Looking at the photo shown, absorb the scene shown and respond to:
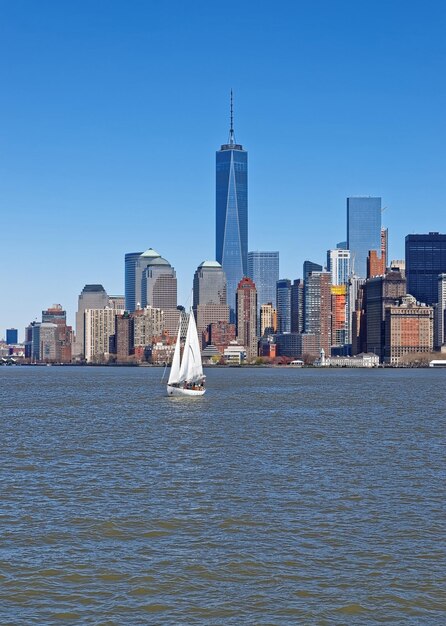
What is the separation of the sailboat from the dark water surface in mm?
50576

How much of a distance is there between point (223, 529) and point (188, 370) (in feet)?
278

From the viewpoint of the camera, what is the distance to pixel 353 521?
1366 inches

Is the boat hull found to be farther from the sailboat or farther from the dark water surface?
the dark water surface

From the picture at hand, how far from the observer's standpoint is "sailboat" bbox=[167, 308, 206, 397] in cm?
11575

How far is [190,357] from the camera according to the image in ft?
383

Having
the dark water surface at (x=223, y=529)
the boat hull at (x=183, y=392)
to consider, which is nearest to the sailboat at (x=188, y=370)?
the boat hull at (x=183, y=392)

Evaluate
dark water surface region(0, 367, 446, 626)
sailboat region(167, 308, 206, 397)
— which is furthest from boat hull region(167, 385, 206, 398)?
dark water surface region(0, 367, 446, 626)

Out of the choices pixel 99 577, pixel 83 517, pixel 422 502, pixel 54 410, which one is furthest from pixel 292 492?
pixel 54 410

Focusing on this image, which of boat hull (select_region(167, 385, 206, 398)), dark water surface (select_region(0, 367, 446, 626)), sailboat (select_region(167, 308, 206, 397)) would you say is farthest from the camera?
sailboat (select_region(167, 308, 206, 397))

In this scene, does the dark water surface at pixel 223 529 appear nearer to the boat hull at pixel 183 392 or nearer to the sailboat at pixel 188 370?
the boat hull at pixel 183 392

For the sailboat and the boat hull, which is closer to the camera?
the boat hull

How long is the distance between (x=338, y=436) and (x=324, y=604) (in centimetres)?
3969

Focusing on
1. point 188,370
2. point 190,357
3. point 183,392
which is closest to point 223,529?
point 183,392

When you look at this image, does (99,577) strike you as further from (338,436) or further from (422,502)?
(338,436)
